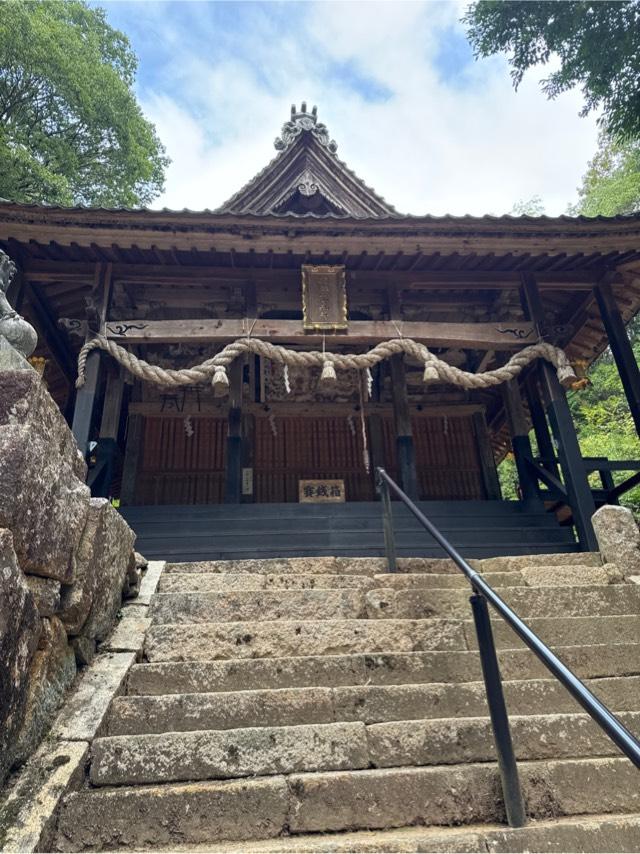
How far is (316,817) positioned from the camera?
1.99m

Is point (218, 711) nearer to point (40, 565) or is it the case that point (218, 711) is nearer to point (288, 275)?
point (40, 565)

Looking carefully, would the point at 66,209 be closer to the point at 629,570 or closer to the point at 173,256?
the point at 173,256

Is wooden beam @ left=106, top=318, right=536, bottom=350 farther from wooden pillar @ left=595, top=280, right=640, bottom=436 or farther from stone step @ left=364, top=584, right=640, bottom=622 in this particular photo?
stone step @ left=364, top=584, right=640, bottom=622

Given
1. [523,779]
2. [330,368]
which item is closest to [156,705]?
[523,779]

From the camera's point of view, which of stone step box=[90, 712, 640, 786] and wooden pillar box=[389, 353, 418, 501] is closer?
stone step box=[90, 712, 640, 786]

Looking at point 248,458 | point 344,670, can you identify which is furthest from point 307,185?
point 344,670

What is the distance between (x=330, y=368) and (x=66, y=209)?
3814mm

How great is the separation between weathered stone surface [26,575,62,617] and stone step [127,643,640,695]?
0.71 meters

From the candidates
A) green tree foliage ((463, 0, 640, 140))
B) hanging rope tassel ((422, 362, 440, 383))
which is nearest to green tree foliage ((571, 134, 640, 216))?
green tree foliage ((463, 0, 640, 140))

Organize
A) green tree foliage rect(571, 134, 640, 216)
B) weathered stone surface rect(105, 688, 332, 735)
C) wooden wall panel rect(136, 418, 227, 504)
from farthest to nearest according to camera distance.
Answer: green tree foliage rect(571, 134, 640, 216)
wooden wall panel rect(136, 418, 227, 504)
weathered stone surface rect(105, 688, 332, 735)

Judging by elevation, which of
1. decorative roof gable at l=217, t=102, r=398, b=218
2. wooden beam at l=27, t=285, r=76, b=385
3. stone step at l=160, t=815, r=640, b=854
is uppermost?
decorative roof gable at l=217, t=102, r=398, b=218

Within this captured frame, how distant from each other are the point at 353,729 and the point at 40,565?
1.66m

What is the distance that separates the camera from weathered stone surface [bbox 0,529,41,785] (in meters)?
1.97

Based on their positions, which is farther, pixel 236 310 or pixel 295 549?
pixel 236 310
